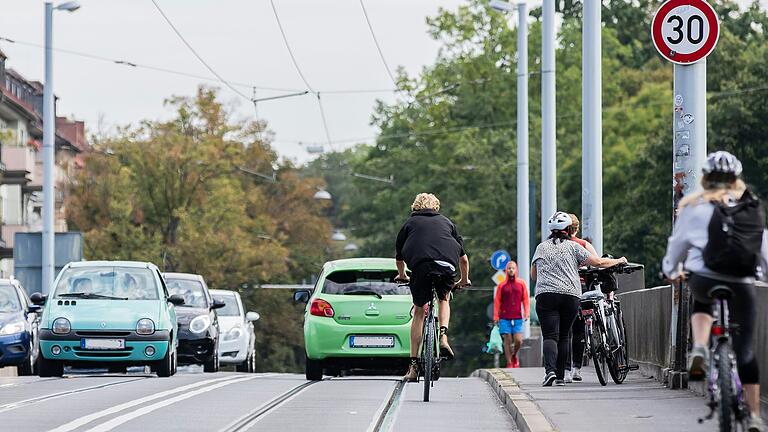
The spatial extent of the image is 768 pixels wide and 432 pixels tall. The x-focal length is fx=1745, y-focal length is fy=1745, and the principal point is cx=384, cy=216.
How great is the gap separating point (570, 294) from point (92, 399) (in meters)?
4.54

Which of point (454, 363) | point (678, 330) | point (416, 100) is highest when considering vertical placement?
point (416, 100)

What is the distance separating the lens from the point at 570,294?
16.4 meters

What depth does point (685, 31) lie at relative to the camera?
599 inches

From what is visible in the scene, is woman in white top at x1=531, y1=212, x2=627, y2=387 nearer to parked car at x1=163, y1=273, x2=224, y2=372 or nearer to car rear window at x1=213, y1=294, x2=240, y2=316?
parked car at x1=163, y1=273, x2=224, y2=372

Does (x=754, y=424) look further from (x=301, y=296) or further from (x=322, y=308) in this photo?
(x=301, y=296)

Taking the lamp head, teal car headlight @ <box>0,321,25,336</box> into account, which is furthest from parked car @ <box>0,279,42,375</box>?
the lamp head

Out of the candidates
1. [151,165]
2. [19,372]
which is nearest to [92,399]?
[19,372]

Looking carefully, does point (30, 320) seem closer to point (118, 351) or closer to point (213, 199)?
point (118, 351)

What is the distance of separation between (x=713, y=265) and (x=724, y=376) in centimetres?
66

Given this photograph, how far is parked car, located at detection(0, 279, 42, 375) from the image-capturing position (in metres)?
24.2

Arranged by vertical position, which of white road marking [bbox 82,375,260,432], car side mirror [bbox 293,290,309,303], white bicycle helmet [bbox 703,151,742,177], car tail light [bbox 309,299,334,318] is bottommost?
white road marking [bbox 82,375,260,432]

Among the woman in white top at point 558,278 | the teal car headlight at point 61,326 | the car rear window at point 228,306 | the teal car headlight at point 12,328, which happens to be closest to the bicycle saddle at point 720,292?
the woman in white top at point 558,278

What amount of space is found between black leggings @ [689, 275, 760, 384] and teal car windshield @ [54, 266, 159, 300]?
46.6ft

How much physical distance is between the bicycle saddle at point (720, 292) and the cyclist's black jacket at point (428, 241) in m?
6.02
